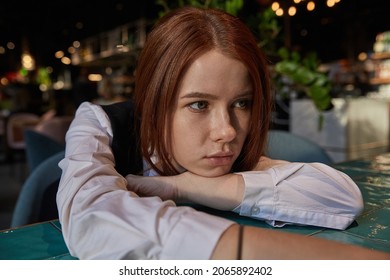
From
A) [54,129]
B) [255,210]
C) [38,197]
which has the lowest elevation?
[54,129]

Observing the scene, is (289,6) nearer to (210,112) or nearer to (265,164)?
(265,164)

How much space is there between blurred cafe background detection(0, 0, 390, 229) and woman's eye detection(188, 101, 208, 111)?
2.02 ft

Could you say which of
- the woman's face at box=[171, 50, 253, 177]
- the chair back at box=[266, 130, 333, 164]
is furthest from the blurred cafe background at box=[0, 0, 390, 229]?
the woman's face at box=[171, 50, 253, 177]

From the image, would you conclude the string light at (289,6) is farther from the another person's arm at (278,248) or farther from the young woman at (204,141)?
the another person's arm at (278,248)

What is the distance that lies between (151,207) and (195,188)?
0.92 feet

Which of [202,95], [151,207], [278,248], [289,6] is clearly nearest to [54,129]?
[289,6]

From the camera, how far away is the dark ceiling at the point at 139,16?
23.9ft

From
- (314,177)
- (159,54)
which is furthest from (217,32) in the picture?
(314,177)

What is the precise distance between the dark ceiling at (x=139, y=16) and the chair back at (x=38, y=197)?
16.0 ft

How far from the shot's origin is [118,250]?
0.53m

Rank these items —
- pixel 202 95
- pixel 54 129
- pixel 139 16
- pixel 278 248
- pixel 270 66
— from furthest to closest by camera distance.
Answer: pixel 139 16
pixel 54 129
pixel 270 66
pixel 202 95
pixel 278 248

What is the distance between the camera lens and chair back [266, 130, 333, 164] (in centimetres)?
163

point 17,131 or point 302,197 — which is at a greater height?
point 302,197

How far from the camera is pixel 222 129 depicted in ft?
2.53
